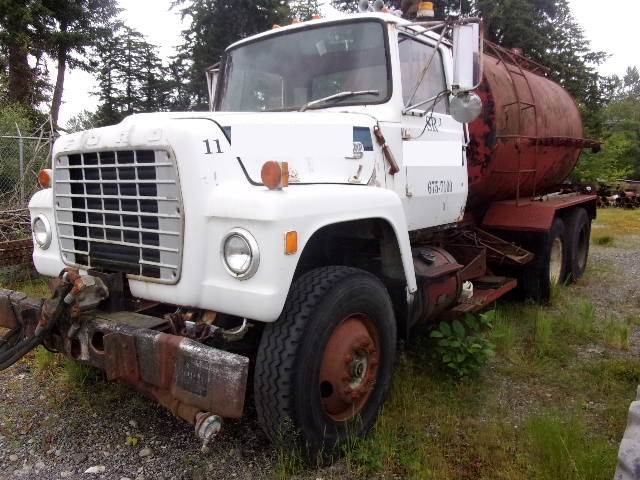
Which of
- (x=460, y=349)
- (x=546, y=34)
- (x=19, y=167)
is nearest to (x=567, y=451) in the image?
(x=460, y=349)

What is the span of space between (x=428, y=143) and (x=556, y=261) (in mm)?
3380

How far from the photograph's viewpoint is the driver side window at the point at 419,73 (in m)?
3.96

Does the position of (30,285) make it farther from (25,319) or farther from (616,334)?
(616,334)

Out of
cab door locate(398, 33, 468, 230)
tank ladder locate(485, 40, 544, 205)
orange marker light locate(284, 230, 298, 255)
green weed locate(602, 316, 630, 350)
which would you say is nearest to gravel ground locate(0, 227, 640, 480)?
orange marker light locate(284, 230, 298, 255)

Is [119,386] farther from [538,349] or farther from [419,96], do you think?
[538,349]

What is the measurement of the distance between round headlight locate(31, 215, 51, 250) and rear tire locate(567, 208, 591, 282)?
590cm

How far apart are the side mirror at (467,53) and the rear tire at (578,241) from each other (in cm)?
413

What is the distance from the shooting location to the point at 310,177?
3252 mm

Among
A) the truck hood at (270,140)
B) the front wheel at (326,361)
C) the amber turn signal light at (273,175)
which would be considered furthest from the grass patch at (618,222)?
the amber turn signal light at (273,175)

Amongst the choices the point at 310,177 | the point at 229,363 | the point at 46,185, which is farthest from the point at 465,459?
the point at 46,185

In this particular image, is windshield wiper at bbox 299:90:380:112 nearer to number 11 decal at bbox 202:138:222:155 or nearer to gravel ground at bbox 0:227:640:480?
number 11 decal at bbox 202:138:222:155

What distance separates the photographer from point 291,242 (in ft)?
8.59

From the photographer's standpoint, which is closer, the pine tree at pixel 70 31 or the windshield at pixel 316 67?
the windshield at pixel 316 67

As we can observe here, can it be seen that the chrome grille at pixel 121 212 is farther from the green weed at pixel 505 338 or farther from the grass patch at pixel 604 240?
the grass patch at pixel 604 240
